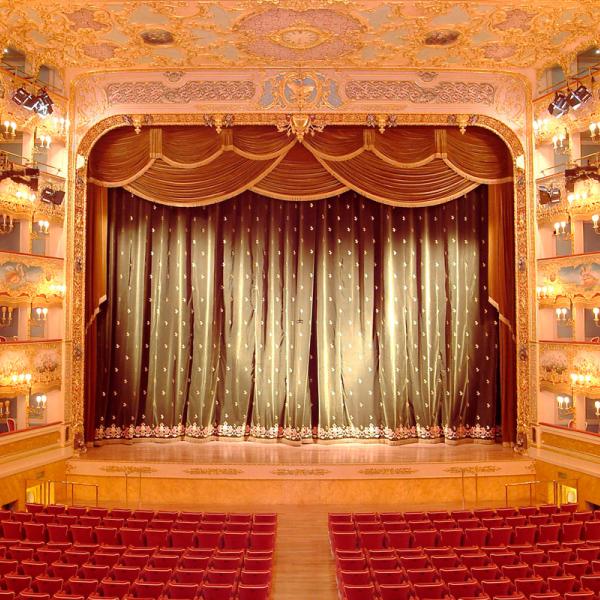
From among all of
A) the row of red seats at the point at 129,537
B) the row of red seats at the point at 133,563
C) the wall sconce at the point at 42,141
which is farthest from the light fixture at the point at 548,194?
the wall sconce at the point at 42,141

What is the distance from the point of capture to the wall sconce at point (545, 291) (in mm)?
11656

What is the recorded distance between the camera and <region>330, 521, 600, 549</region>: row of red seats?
746cm

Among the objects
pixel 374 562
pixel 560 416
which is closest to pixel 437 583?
pixel 374 562

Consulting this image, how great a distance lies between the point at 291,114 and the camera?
12273 millimetres

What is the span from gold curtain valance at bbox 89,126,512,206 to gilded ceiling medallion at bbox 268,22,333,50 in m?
1.87

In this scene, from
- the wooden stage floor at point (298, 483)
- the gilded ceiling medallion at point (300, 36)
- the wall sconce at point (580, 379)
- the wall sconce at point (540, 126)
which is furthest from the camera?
A: the wall sconce at point (540, 126)

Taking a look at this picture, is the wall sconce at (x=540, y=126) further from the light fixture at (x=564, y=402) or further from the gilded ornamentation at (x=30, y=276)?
the gilded ornamentation at (x=30, y=276)

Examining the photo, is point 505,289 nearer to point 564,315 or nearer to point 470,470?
point 564,315

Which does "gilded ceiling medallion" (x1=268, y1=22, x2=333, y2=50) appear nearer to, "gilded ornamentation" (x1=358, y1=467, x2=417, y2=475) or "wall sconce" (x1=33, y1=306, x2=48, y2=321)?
"wall sconce" (x1=33, y1=306, x2=48, y2=321)

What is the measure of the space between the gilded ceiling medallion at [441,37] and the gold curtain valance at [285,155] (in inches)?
73.1

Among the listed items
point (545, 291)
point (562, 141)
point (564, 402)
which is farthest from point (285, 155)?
point (564, 402)

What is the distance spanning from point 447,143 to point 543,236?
8.38 feet

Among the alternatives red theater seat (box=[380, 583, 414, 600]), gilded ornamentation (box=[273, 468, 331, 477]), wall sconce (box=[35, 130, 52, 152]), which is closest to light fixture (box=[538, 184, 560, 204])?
gilded ornamentation (box=[273, 468, 331, 477])

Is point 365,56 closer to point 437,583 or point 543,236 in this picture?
point 543,236
